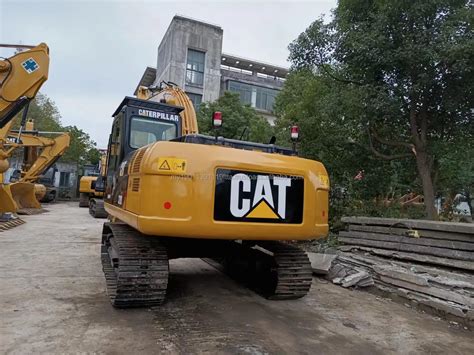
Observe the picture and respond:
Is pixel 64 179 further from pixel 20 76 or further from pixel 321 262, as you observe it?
pixel 321 262

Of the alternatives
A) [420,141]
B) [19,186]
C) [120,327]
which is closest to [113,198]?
[120,327]

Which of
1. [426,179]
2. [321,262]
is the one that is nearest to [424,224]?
[321,262]

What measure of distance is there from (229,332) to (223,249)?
1614 millimetres

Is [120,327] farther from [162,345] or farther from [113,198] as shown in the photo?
[113,198]

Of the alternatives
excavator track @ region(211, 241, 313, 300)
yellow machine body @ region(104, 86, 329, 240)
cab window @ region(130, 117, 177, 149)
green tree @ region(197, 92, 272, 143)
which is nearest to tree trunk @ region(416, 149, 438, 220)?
excavator track @ region(211, 241, 313, 300)

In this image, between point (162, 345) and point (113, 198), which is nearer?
point (162, 345)

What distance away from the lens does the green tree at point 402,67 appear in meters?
6.34

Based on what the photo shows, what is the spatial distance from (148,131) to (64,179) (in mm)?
27104

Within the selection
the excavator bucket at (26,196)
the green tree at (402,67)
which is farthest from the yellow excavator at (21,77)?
the excavator bucket at (26,196)

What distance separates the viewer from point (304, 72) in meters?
9.12

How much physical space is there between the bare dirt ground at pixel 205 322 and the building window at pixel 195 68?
80.9 ft

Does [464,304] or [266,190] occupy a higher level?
[266,190]

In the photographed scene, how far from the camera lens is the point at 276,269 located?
15.5 ft

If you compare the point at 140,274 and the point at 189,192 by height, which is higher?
the point at 189,192
